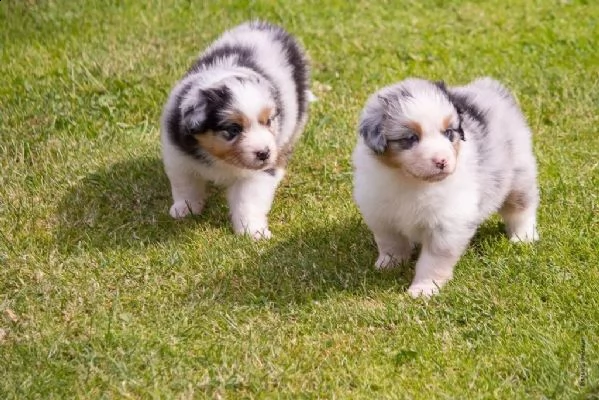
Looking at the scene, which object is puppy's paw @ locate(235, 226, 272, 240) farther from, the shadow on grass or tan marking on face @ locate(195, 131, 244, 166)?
tan marking on face @ locate(195, 131, 244, 166)

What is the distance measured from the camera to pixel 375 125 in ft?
16.5

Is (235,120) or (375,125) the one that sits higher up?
(375,125)

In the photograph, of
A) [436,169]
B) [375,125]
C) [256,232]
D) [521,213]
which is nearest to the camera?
[436,169]

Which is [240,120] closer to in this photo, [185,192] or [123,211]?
[185,192]

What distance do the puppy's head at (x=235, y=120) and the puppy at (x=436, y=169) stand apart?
2.25ft

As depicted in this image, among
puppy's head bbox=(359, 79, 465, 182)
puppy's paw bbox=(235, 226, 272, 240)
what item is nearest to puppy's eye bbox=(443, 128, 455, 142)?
puppy's head bbox=(359, 79, 465, 182)

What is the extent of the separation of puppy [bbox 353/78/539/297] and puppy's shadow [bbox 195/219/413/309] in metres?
0.15

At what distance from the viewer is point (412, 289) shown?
5.40 metres

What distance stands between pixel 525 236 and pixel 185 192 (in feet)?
7.31

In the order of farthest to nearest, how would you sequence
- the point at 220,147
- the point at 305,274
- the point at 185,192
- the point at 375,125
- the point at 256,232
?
the point at 185,192 < the point at 256,232 < the point at 220,147 < the point at 305,274 < the point at 375,125

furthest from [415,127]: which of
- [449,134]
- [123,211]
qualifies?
[123,211]

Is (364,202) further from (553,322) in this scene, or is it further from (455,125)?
(553,322)

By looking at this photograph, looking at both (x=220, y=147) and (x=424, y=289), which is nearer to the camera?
(x=424, y=289)

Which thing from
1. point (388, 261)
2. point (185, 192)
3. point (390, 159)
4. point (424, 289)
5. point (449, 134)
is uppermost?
point (449, 134)
